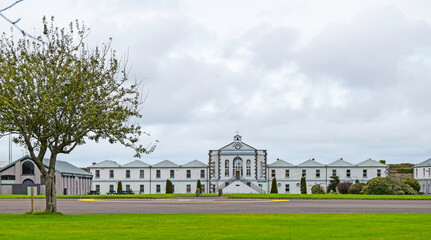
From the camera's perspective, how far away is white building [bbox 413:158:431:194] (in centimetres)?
9006

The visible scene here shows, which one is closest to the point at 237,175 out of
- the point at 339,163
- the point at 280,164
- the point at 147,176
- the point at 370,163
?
the point at 280,164

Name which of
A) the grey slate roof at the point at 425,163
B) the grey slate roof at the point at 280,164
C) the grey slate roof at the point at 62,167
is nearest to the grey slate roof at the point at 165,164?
the grey slate roof at the point at 62,167

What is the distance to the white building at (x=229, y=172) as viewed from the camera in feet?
299

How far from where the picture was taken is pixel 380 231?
1797cm

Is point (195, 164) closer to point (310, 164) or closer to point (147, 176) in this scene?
point (147, 176)

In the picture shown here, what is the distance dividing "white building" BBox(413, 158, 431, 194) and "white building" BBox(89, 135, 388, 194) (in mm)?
5641

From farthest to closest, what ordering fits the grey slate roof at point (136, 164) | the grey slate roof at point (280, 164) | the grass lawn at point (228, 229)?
the grey slate roof at point (136, 164) < the grey slate roof at point (280, 164) < the grass lawn at point (228, 229)

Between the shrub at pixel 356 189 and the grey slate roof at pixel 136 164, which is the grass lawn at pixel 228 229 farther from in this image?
the grey slate roof at pixel 136 164

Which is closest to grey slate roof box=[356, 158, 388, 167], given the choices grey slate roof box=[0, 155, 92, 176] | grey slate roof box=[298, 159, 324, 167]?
grey slate roof box=[298, 159, 324, 167]

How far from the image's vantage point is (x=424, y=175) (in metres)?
92.1

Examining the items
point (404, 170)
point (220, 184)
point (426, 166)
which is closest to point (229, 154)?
point (220, 184)

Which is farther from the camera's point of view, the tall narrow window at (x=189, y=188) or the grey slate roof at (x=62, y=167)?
the tall narrow window at (x=189, y=188)

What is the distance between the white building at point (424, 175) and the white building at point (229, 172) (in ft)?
18.5

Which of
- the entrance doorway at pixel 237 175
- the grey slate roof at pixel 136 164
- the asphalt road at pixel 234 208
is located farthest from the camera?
the grey slate roof at pixel 136 164
